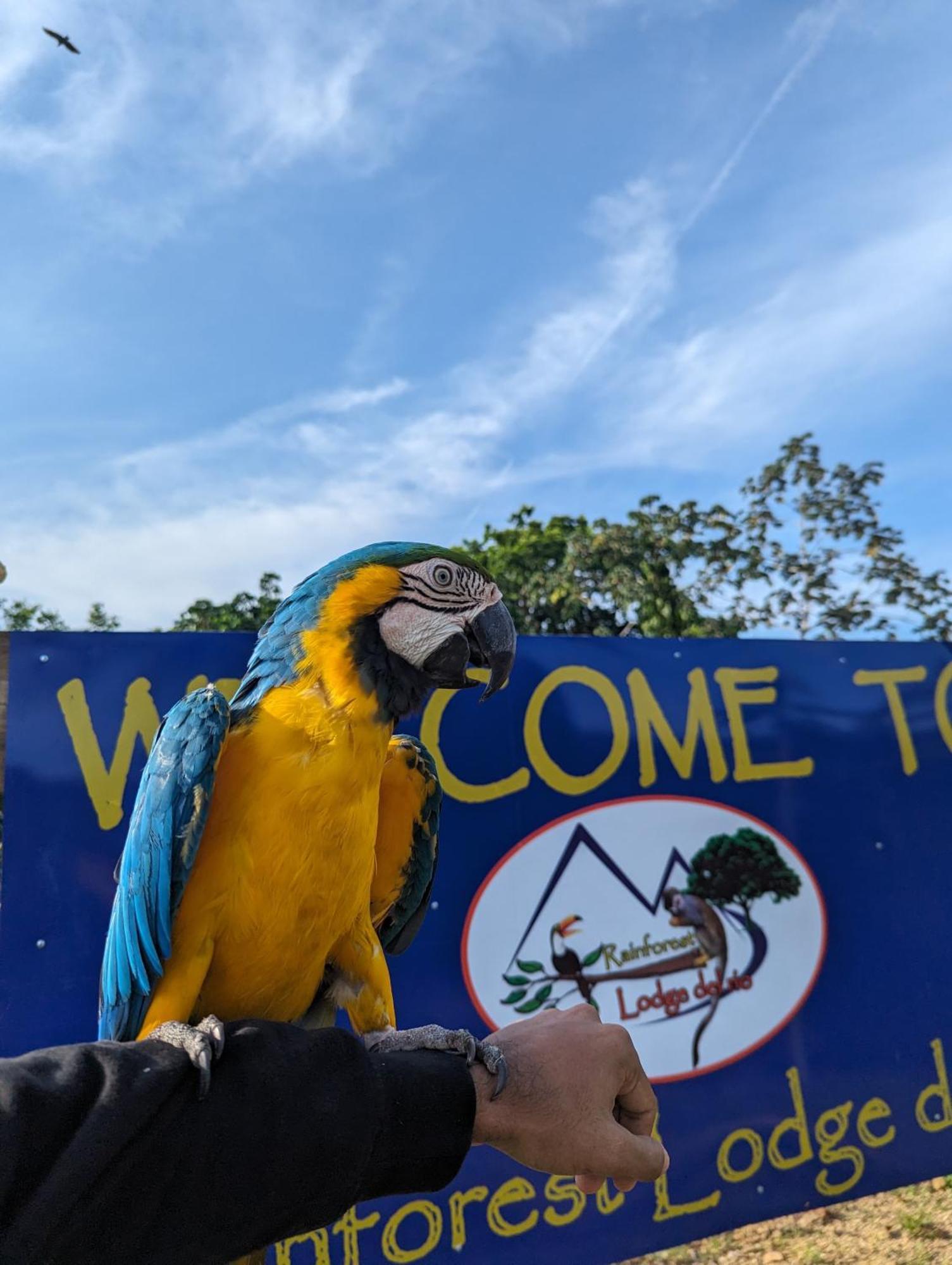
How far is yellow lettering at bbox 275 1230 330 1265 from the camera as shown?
8.39ft

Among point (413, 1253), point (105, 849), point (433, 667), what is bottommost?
point (413, 1253)

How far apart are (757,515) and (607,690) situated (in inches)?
389

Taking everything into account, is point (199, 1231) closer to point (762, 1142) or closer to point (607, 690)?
point (607, 690)

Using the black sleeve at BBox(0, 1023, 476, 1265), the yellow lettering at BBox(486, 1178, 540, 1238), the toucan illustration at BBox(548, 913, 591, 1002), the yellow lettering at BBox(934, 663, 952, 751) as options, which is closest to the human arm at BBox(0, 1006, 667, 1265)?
the black sleeve at BBox(0, 1023, 476, 1265)

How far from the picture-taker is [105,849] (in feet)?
8.70

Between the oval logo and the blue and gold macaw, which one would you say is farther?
the oval logo

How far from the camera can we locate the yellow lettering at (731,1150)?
9.95 feet

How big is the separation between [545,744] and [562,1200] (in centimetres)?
149

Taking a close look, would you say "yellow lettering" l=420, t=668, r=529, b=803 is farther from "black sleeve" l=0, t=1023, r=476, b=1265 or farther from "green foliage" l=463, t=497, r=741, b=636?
"green foliage" l=463, t=497, r=741, b=636

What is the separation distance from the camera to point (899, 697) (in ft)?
11.9

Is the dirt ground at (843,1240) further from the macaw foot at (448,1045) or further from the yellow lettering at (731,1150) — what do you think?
the macaw foot at (448,1045)

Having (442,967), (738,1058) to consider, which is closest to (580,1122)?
(442,967)

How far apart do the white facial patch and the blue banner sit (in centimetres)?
136

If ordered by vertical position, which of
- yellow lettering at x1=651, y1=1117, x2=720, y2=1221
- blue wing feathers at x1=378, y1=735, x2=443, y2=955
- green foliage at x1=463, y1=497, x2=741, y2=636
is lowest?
yellow lettering at x1=651, y1=1117, x2=720, y2=1221
